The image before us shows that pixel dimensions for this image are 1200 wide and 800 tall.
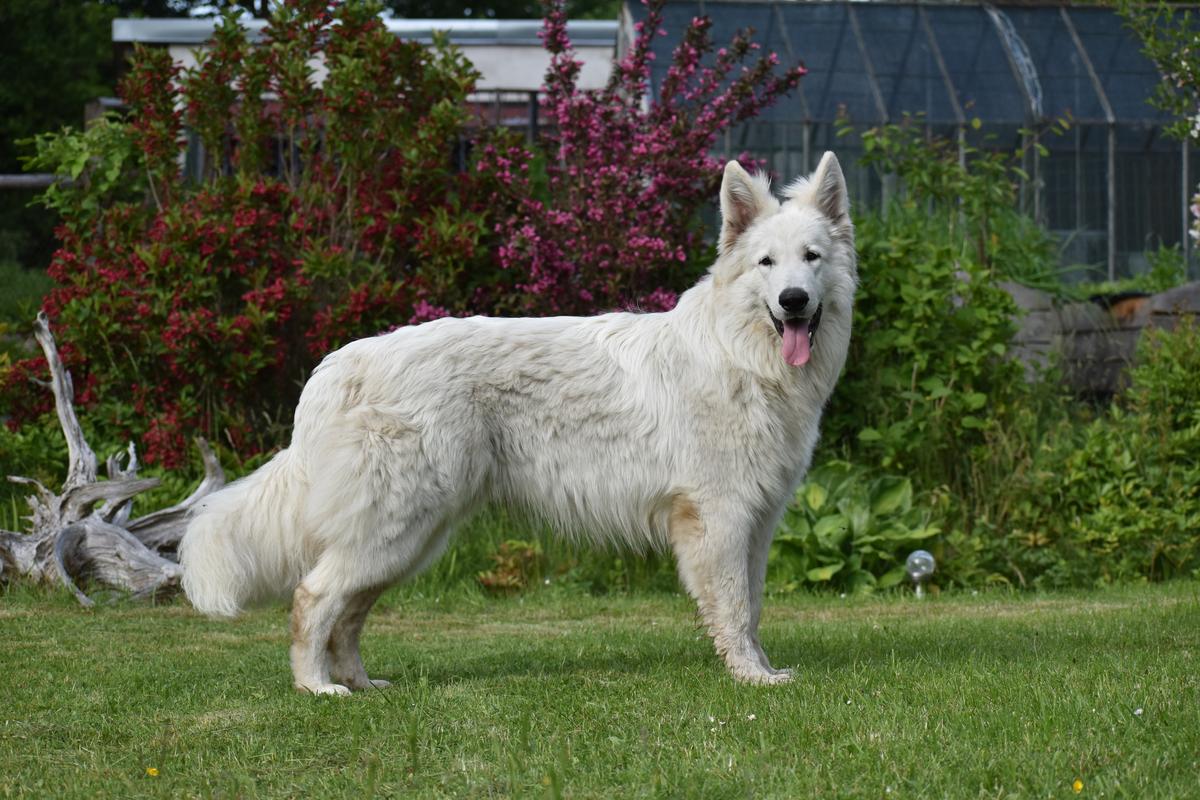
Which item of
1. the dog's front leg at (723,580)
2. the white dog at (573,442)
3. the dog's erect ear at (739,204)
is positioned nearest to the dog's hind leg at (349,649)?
the white dog at (573,442)

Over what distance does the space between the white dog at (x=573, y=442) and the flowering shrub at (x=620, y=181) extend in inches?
132

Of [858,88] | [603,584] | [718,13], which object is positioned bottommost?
[603,584]

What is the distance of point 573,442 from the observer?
519cm

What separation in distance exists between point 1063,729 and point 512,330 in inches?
100

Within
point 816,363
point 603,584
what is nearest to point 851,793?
point 816,363

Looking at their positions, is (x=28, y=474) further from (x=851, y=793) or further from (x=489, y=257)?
(x=851, y=793)

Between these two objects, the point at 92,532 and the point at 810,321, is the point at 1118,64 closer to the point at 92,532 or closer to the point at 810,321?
the point at 810,321

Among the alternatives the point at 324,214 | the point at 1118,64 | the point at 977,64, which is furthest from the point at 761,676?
the point at 1118,64

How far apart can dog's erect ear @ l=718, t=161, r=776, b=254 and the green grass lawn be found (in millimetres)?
1739

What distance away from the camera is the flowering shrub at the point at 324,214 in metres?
8.76

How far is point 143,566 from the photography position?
728 centimetres

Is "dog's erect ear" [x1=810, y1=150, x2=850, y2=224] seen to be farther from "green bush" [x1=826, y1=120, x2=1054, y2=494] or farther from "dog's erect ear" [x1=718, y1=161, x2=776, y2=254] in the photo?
"green bush" [x1=826, y1=120, x2=1054, y2=494]

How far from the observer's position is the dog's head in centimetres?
500

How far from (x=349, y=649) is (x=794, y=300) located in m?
2.16
